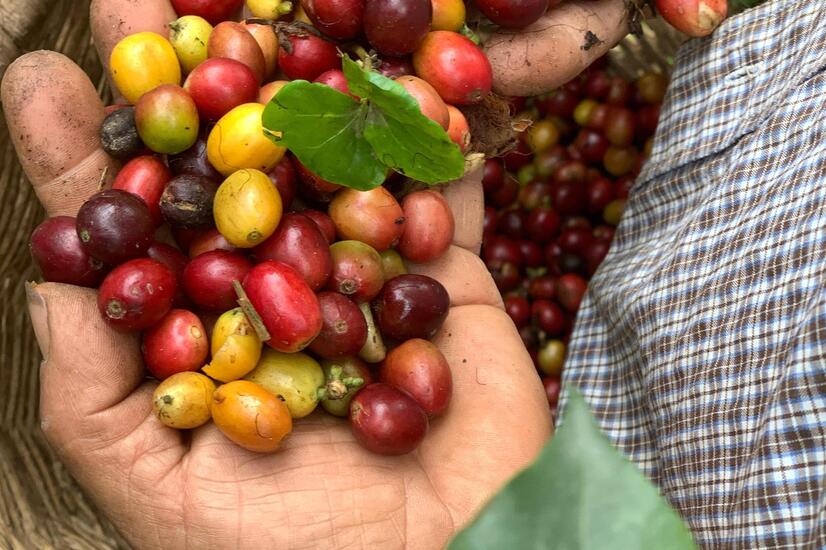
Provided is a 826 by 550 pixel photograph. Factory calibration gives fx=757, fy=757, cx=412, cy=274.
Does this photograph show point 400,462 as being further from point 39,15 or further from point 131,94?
point 39,15

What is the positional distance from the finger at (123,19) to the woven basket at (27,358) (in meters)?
0.12

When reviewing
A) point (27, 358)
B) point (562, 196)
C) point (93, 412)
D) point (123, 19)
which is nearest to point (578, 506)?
point (93, 412)

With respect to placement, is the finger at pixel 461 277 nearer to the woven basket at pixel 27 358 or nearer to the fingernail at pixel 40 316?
the fingernail at pixel 40 316

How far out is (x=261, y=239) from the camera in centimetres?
142

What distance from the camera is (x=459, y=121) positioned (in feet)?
5.65

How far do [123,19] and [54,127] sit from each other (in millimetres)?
357

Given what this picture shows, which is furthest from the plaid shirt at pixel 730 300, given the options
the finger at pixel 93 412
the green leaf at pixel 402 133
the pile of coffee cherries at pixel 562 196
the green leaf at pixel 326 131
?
the finger at pixel 93 412

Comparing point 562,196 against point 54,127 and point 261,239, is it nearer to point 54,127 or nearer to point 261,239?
point 261,239

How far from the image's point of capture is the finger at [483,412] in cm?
151

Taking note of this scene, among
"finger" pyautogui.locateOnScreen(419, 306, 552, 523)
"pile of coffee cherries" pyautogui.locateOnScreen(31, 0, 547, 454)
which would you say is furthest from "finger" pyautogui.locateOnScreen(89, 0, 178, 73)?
"finger" pyautogui.locateOnScreen(419, 306, 552, 523)

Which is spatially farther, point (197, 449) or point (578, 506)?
point (197, 449)

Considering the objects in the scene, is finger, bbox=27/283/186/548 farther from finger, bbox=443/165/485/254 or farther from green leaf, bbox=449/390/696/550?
green leaf, bbox=449/390/696/550

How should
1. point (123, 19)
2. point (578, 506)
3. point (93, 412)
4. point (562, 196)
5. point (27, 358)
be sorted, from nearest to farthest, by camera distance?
point (578, 506), point (93, 412), point (123, 19), point (27, 358), point (562, 196)

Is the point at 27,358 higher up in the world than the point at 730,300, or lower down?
lower down
